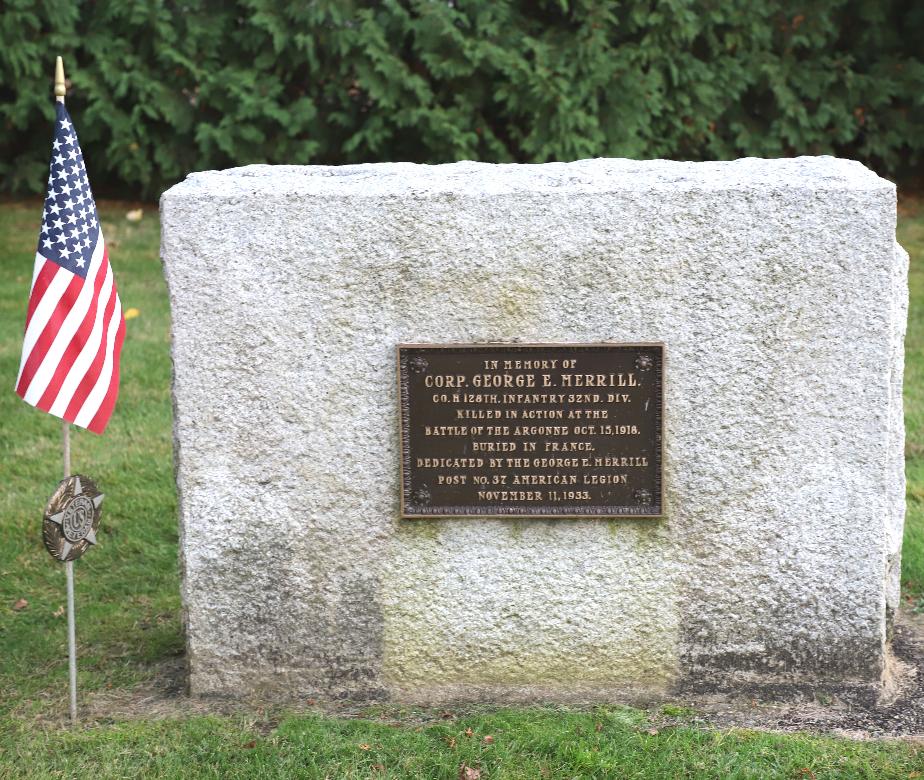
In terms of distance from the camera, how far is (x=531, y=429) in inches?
153

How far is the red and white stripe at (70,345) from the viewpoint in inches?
150

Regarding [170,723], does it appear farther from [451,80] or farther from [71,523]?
→ [451,80]

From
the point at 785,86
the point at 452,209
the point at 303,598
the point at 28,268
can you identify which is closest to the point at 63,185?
the point at 452,209

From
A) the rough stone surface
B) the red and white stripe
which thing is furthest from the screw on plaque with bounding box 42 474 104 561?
the rough stone surface

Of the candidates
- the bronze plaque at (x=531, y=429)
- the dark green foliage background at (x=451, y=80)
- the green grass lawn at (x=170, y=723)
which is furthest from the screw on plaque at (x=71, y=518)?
the dark green foliage background at (x=451, y=80)

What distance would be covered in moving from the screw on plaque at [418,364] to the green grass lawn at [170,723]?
43.7 inches

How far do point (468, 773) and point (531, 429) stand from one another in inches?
41.5

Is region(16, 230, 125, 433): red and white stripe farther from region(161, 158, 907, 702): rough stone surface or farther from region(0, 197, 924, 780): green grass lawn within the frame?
region(0, 197, 924, 780): green grass lawn

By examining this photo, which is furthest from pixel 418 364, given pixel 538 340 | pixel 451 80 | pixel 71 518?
pixel 451 80

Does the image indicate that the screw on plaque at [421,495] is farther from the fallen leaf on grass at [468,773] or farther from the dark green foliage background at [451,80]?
the dark green foliage background at [451,80]

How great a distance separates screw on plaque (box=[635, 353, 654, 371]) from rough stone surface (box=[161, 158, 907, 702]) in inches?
2.3

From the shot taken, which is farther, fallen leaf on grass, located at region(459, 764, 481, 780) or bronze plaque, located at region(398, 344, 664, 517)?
bronze plaque, located at region(398, 344, 664, 517)

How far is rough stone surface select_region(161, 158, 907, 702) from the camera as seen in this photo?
147 inches

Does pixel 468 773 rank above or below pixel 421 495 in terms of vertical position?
below
